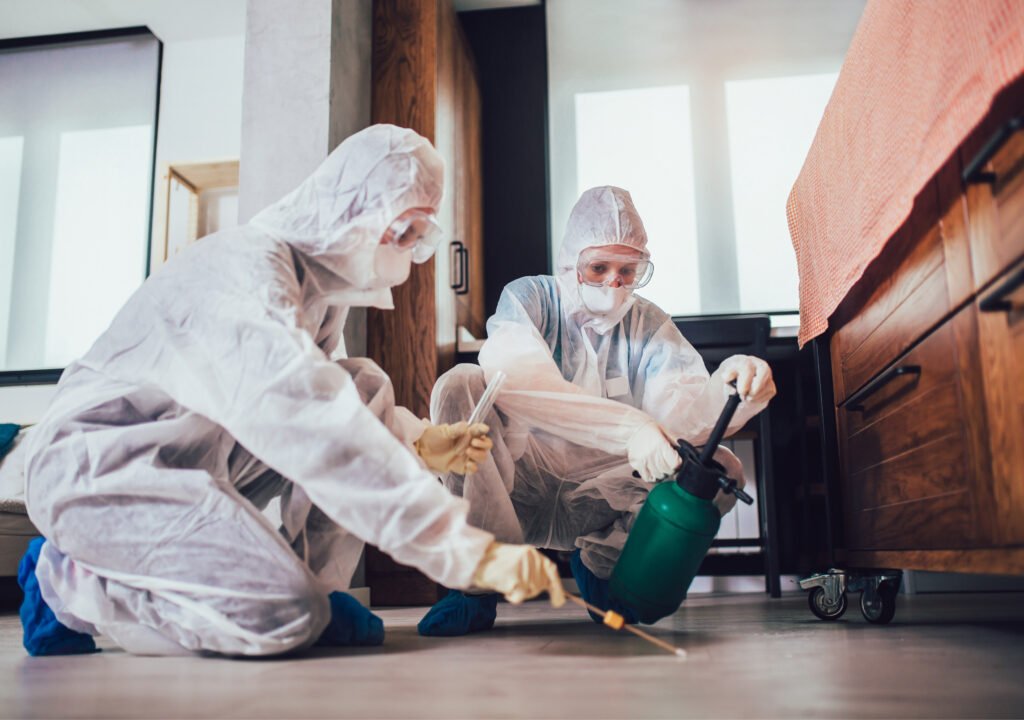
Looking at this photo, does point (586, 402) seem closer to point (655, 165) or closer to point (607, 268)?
point (607, 268)

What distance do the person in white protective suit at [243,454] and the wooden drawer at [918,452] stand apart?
0.58 metres

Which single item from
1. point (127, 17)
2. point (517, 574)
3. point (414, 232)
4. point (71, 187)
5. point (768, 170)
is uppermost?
point (127, 17)

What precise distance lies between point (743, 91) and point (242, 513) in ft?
9.23

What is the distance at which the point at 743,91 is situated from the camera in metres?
3.38

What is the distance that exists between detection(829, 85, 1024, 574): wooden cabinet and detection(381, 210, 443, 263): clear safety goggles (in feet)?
2.48

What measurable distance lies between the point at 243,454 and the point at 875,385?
110cm

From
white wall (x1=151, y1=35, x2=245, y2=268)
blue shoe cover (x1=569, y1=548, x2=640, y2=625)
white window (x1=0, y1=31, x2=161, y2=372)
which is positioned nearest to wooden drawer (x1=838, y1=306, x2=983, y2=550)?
blue shoe cover (x1=569, y1=548, x2=640, y2=625)

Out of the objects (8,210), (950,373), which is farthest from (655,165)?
(8,210)

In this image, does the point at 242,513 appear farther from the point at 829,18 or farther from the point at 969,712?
the point at 829,18

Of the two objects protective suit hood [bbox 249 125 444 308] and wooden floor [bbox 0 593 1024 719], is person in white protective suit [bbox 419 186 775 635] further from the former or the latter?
protective suit hood [bbox 249 125 444 308]

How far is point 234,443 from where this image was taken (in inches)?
56.1

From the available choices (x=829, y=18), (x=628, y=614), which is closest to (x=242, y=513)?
(x=628, y=614)

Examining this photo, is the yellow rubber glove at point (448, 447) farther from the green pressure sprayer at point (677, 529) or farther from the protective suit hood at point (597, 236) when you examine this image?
the protective suit hood at point (597, 236)

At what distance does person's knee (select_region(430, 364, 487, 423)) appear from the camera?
1.72 metres
